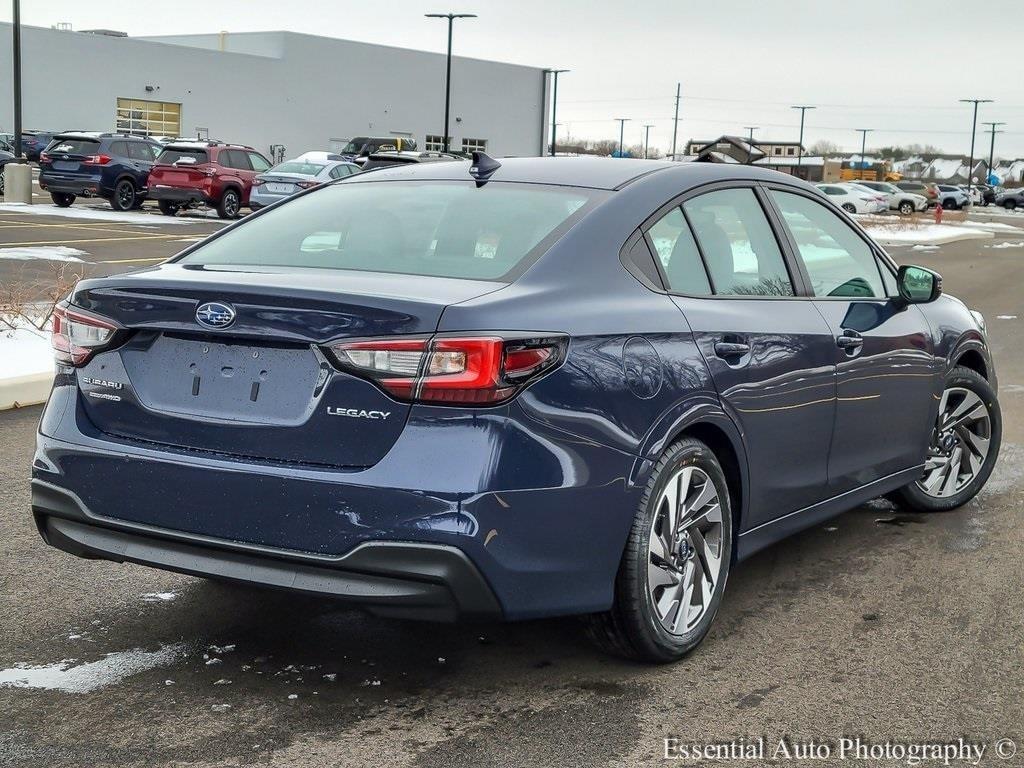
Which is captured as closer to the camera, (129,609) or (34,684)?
(34,684)

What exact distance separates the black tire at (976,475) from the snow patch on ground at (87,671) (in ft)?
11.3

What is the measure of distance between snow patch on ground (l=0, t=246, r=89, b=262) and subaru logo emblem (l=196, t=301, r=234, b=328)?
51.5ft

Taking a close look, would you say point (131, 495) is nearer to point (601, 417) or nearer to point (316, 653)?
point (316, 653)

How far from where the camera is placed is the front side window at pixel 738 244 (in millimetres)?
4582

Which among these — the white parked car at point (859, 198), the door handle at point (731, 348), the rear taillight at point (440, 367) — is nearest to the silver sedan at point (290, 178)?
the door handle at point (731, 348)

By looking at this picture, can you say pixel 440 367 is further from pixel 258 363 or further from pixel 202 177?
pixel 202 177

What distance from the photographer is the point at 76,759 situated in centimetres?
340

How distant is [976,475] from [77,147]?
2845cm

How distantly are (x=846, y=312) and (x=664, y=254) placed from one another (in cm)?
115

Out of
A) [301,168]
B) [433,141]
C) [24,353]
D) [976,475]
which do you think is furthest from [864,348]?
[433,141]

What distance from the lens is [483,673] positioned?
4.11 metres

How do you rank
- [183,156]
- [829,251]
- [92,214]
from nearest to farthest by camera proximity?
[829,251] → [92,214] → [183,156]

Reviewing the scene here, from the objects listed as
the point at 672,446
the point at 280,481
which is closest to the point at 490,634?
the point at 672,446

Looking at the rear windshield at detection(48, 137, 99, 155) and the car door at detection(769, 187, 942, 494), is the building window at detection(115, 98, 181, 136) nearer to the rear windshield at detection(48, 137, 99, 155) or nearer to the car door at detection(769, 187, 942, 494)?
the rear windshield at detection(48, 137, 99, 155)
